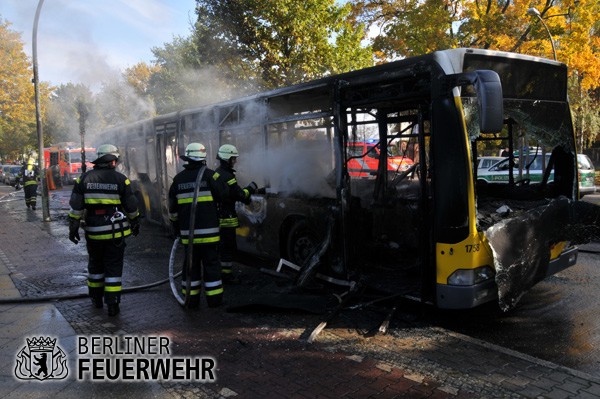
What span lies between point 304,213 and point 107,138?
9447 millimetres

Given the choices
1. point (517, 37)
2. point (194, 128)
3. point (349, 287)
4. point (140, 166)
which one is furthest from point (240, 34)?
point (349, 287)

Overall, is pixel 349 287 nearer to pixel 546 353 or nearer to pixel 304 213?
pixel 304 213

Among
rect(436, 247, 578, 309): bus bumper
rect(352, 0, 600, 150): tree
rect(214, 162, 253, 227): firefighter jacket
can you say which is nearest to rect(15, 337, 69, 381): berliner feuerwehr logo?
rect(214, 162, 253, 227): firefighter jacket

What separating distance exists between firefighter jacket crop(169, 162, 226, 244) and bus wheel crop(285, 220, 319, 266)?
1.35 metres

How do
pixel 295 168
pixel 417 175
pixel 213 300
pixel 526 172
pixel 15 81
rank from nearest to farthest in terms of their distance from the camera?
pixel 213 300 → pixel 526 172 → pixel 417 175 → pixel 295 168 → pixel 15 81

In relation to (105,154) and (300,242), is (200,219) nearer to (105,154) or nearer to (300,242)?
(105,154)

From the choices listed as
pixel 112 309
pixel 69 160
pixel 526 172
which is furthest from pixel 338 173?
pixel 69 160

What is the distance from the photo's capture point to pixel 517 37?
55.1ft

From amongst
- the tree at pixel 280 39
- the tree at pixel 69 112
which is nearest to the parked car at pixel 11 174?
the tree at pixel 69 112

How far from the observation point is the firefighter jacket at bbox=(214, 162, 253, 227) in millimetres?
5590

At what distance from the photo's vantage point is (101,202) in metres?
5.17

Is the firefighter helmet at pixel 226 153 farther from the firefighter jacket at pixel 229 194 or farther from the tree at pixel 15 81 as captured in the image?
the tree at pixel 15 81

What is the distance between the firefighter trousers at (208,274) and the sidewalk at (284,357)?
0.56 feet

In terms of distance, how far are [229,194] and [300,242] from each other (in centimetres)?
133
